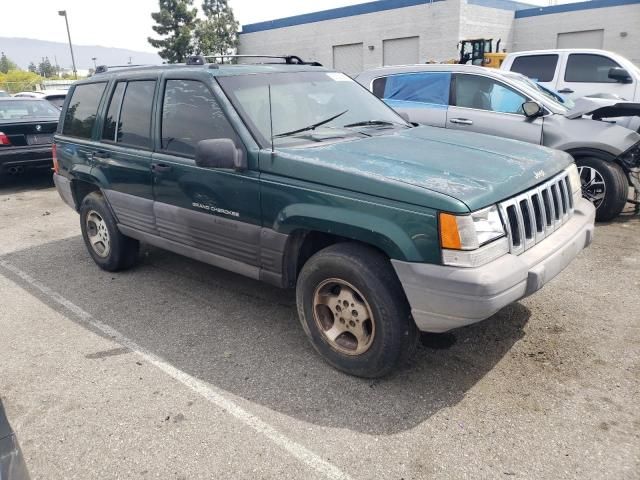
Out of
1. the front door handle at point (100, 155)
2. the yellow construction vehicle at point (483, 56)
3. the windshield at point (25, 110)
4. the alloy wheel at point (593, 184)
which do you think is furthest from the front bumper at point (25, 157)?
the yellow construction vehicle at point (483, 56)

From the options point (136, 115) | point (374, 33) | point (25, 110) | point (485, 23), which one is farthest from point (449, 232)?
point (374, 33)

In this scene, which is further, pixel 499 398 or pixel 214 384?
pixel 214 384

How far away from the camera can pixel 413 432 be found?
9.06 ft

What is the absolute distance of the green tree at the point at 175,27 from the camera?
37.7 m

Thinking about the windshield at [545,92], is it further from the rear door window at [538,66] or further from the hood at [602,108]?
the rear door window at [538,66]

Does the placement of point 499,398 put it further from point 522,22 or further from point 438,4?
point 522,22

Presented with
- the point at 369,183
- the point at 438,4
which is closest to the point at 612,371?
the point at 369,183

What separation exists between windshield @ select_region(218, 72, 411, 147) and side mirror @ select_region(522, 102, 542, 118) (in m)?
2.54

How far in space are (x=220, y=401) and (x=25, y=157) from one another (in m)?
7.91

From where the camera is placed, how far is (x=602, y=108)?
232 inches

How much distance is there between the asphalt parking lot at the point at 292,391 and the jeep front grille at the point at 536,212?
841 millimetres

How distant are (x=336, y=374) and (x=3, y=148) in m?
8.22

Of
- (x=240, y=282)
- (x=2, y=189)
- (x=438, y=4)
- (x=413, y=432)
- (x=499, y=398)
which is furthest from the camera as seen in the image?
(x=438, y=4)

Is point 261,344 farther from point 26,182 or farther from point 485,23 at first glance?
point 485,23
